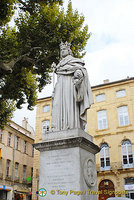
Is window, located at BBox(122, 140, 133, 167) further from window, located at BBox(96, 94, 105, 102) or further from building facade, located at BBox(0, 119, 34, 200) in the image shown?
building facade, located at BBox(0, 119, 34, 200)

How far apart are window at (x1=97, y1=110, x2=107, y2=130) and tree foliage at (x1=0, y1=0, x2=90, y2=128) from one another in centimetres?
1749

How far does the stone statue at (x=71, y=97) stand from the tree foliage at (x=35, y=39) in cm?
705

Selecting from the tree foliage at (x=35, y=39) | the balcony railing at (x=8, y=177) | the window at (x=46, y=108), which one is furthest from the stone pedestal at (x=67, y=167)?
the window at (x=46, y=108)

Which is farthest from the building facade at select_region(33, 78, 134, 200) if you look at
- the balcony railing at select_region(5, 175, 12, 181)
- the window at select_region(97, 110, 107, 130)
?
the balcony railing at select_region(5, 175, 12, 181)

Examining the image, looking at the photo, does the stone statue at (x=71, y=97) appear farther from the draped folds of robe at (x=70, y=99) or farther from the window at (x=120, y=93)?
the window at (x=120, y=93)

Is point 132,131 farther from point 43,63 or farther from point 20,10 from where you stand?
point 20,10

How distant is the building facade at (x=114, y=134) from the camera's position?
27.1m

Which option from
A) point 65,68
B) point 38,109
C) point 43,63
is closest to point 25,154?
point 38,109

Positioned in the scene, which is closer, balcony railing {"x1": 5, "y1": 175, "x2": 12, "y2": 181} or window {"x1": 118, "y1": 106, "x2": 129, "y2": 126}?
window {"x1": 118, "y1": 106, "x2": 129, "y2": 126}

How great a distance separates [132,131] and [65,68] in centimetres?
2371

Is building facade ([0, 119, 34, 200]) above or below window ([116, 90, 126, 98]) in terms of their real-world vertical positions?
below

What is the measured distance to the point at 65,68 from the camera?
259 inches

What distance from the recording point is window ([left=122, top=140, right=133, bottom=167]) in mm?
27347

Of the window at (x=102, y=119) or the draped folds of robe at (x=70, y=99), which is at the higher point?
the window at (x=102, y=119)
